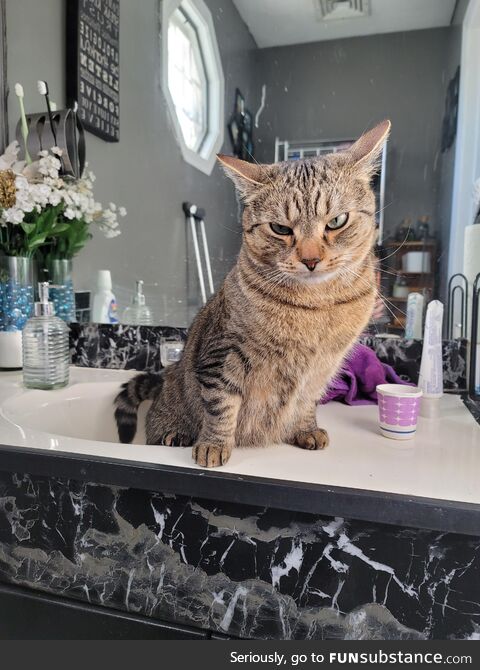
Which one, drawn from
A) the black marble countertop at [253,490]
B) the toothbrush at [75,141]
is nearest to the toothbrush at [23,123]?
the toothbrush at [75,141]

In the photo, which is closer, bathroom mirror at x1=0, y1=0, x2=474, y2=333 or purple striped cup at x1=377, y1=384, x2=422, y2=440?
purple striped cup at x1=377, y1=384, x2=422, y2=440

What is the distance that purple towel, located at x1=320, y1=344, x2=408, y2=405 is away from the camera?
109cm

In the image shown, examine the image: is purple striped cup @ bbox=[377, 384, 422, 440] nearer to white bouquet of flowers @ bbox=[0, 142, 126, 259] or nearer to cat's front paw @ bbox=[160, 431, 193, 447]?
cat's front paw @ bbox=[160, 431, 193, 447]

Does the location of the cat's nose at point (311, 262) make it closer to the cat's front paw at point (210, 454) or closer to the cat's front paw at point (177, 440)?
the cat's front paw at point (210, 454)

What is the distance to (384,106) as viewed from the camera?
109cm

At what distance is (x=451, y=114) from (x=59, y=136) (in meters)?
1.02

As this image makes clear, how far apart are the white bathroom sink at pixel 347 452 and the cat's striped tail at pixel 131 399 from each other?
0.45 feet

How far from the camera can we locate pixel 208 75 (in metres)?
1.25

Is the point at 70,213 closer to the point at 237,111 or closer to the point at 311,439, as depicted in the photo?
the point at 237,111

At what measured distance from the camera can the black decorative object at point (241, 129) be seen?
1201 mm

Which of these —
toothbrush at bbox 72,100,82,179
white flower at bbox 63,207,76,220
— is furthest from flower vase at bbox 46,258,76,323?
toothbrush at bbox 72,100,82,179

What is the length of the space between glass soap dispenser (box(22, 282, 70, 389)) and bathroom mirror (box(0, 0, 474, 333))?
0.27 meters

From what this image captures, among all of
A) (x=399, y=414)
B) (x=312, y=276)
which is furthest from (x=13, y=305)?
(x=399, y=414)

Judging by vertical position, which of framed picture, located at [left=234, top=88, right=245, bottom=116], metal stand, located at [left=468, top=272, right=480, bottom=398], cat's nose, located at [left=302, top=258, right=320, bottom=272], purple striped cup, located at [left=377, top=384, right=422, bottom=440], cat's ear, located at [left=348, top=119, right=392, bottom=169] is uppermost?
framed picture, located at [left=234, top=88, right=245, bottom=116]
